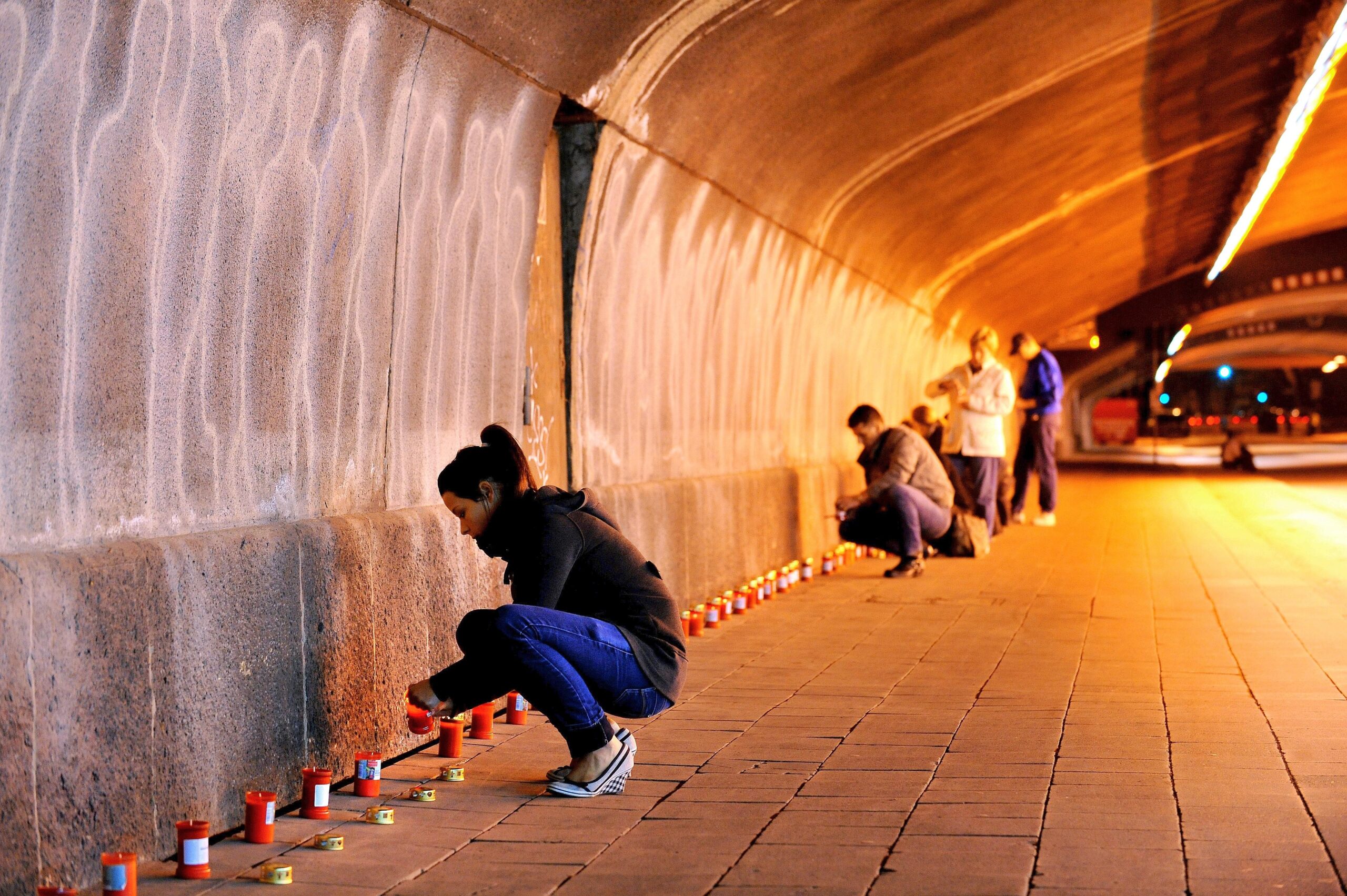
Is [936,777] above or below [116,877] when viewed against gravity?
below

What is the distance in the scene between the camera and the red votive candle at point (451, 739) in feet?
19.0

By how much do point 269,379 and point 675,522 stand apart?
15.1ft

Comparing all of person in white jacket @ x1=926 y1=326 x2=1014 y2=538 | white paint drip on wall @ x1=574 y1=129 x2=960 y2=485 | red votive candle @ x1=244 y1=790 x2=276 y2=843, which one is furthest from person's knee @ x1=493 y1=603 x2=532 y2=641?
person in white jacket @ x1=926 y1=326 x2=1014 y2=538

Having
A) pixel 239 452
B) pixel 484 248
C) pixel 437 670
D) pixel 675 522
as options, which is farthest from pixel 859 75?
pixel 239 452

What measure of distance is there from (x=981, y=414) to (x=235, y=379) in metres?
10.9

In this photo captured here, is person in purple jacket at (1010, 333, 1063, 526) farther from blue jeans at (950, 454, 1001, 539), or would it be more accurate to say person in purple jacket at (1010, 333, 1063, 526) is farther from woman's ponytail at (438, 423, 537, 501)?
woman's ponytail at (438, 423, 537, 501)

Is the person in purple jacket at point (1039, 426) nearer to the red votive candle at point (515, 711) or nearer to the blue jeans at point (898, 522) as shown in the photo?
the blue jeans at point (898, 522)

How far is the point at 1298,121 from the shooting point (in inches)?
615

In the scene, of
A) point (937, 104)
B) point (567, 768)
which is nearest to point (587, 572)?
point (567, 768)

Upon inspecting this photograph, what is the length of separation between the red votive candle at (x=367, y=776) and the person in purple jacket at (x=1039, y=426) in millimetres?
11551

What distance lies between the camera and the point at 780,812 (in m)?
4.88

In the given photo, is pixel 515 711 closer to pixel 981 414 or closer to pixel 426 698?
pixel 426 698

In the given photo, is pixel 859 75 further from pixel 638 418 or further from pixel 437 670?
pixel 437 670

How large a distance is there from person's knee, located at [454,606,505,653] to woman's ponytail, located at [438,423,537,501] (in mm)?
351
